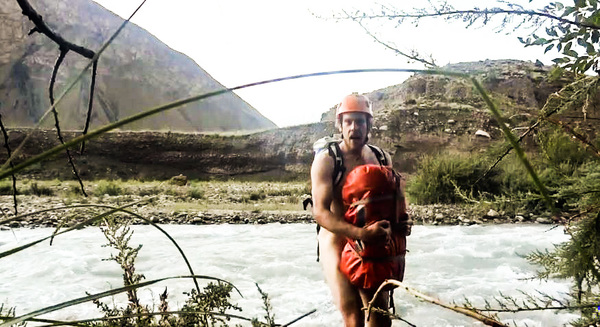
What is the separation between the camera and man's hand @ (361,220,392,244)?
1.52 meters

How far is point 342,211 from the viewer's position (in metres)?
1.74

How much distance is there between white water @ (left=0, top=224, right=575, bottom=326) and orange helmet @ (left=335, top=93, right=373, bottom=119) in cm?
222

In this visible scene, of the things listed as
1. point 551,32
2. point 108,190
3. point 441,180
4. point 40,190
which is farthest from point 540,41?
point 40,190

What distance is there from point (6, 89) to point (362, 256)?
62695mm

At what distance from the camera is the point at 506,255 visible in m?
5.94

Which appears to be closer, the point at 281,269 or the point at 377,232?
the point at 377,232

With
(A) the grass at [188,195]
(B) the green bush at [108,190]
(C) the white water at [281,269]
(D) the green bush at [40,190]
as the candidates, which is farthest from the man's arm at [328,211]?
(D) the green bush at [40,190]

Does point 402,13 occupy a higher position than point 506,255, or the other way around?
point 402,13

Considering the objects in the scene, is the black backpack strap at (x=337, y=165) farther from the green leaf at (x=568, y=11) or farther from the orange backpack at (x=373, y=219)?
the green leaf at (x=568, y=11)

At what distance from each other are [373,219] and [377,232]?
2.0 inches

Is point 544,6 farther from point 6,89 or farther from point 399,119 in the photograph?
point 6,89

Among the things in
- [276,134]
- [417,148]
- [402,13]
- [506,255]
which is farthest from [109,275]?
[276,134]

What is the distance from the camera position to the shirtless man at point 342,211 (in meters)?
1.57

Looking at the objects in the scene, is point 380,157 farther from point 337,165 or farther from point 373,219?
point 373,219
